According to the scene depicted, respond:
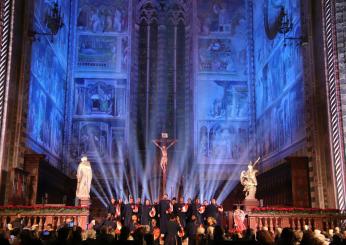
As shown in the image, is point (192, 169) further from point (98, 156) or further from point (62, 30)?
point (62, 30)

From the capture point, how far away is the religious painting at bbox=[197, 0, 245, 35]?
31891mm

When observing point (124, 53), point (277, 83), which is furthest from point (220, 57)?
point (277, 83)

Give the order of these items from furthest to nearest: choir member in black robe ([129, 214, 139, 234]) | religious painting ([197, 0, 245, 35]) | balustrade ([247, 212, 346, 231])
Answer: religious painting ([197, 0, 245, 35]), balustrade ([247, 212, 346, 231]), choir member in black robe ([129, 214, 139, 234])

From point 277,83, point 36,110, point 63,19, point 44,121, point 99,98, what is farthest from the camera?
point 99,98

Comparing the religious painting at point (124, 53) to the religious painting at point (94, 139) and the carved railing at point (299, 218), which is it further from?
the carved railing at point (299, 218)

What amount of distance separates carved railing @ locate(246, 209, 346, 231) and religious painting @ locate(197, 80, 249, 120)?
13878 millimetres

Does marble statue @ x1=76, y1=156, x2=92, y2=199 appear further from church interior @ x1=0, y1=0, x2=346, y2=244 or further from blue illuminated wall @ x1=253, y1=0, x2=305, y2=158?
blue illuminated wall @ x1=253, y1=0, x2=305, y2=158

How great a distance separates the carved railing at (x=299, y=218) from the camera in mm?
17094

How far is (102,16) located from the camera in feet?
103

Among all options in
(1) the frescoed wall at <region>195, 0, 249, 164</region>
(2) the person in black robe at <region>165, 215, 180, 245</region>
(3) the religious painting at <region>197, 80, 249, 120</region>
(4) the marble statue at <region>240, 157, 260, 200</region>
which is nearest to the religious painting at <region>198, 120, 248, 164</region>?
(1) the frescoed wall at <region>195, 0, 249, 164</region>

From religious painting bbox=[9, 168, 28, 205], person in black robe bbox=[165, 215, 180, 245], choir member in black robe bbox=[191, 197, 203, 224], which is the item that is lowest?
person in black robe bbox=[165, 215, 180, 245]

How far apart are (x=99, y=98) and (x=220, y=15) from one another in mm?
10047

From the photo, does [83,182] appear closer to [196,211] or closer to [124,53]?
[196,211]

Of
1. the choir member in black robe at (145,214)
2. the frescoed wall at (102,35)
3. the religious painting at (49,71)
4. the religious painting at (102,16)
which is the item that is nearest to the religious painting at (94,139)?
the religious painting at (49,71)
